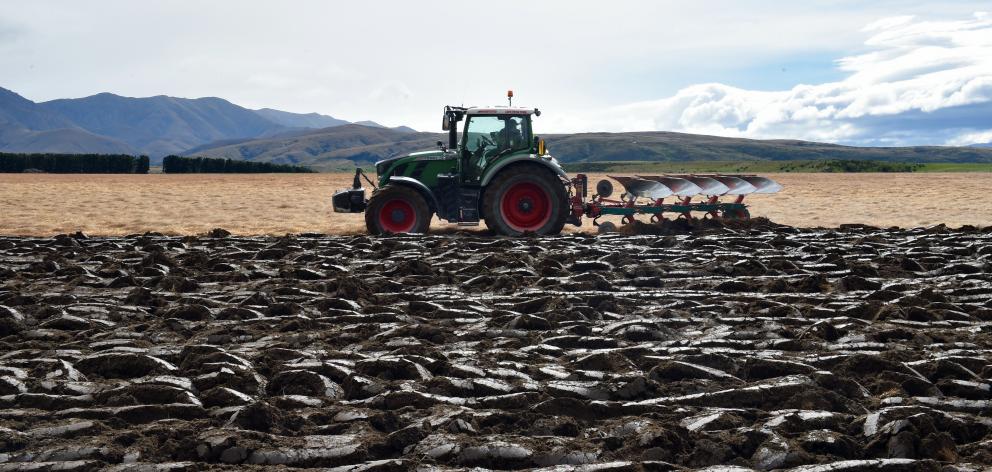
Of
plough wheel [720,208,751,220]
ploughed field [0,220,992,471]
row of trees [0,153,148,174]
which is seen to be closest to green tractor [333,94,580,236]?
plough wheel [720,208,751,220]

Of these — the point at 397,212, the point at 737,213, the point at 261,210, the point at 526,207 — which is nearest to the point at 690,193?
the point at 737,213

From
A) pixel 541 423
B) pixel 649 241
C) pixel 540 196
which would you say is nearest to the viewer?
pixel 541 423

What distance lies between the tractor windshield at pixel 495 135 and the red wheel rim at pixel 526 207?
0.72m

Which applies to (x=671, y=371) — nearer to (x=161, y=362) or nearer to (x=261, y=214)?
(x=161, y=362)

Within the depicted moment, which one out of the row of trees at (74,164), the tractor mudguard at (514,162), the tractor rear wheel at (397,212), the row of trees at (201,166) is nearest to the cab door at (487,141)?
the tractor mudguard at (514,162)

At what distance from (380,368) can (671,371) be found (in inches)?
78.3

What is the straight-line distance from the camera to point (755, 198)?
2938 centimetres

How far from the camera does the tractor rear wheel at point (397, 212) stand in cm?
1530

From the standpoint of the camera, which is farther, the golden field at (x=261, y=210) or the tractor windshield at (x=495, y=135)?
the golden field at (x=261, y=210)

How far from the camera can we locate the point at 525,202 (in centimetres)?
1534

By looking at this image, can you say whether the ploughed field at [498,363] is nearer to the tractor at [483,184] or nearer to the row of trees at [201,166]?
the tractor at [483,184]

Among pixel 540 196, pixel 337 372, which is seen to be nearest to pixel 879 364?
pixel 337 372

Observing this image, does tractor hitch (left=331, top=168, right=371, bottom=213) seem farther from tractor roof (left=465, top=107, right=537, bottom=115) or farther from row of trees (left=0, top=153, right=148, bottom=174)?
row of trees (left=0, top=153, right=148, bottom=174)

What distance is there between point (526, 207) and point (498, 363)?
30.1ft
